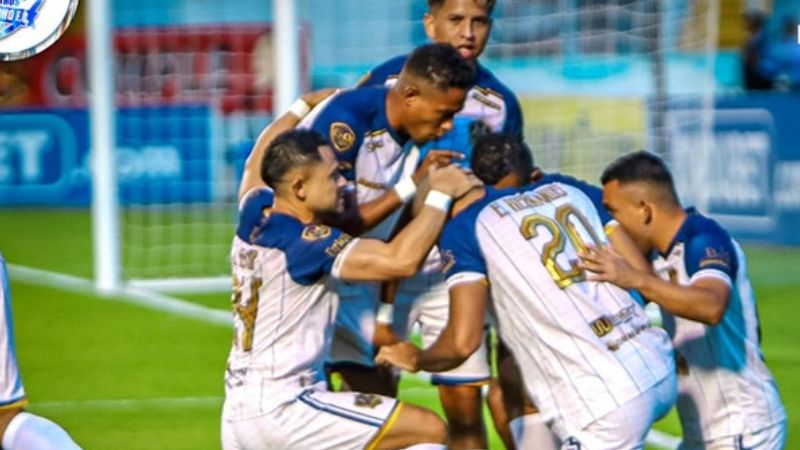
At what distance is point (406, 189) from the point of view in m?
6.64

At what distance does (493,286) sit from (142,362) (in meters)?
5.81

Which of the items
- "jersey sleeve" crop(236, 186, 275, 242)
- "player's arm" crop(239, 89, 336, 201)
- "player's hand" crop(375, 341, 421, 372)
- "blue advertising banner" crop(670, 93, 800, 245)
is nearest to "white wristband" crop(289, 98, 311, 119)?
"player's arm" crop(239, 89, 336, 201)

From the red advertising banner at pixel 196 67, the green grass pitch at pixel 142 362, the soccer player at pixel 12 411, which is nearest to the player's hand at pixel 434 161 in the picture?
the soccer player at pixel 12 411

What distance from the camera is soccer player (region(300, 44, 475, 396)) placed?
21.4 ft

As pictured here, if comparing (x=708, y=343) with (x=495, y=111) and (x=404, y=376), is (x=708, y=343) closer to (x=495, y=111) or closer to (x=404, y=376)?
(x=495, y=111)

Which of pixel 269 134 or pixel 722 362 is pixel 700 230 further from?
pixel 269 134

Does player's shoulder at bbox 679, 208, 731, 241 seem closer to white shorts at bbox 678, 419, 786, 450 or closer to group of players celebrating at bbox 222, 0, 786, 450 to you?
group of players celebrating at bbox 222, 0, 786, 450

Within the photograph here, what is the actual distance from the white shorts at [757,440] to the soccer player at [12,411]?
2396 millimetres

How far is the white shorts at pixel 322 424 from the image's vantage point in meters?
6.02

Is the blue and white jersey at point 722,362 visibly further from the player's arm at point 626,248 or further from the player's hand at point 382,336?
the player's hand at point 382,336

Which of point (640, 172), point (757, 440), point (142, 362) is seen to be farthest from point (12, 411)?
point (142, 362)

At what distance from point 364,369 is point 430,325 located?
397 mm

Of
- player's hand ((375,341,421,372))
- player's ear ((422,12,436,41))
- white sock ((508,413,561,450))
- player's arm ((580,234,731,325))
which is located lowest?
→ white sock ((508,413,561,450))

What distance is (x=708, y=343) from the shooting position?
6.45 m
